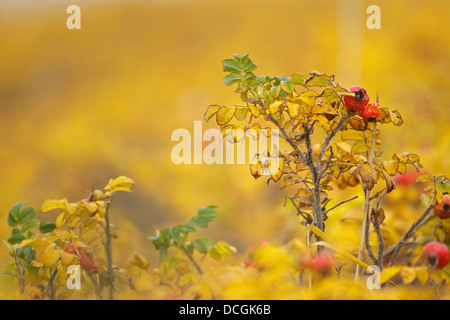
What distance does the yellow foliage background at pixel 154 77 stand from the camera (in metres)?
1.71

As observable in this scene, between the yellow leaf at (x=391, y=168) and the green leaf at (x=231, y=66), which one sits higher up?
the green leaf at (x=231, y=66)

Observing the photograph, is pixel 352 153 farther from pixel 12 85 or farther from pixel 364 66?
pixel 12 85

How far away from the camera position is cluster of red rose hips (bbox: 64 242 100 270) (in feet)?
2.11

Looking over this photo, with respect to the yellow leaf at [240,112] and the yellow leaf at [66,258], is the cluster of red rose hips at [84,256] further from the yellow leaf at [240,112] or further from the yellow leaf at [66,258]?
the yellow leaf at [240,112]

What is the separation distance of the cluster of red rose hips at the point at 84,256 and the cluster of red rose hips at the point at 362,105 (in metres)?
0.38

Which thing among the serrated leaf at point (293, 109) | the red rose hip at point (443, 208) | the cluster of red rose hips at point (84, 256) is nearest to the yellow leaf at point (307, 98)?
the serrated leaf at point (293, 109)

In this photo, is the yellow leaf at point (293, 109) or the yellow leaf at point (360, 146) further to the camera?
the yellow leaf at point (360, 146)

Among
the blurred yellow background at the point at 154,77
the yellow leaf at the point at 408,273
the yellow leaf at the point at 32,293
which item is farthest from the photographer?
the blurred yellow background at the point at 154,77

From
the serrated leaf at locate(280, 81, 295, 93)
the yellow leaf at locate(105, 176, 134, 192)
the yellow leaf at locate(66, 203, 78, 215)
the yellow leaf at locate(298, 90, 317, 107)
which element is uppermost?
the serrated leaf at locate(280, 81, 295, 93)

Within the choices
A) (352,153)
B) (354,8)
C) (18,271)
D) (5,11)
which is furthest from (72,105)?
(352,153)

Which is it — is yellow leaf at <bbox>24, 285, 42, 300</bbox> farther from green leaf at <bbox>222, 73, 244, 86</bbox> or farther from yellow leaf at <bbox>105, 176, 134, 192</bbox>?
green leaf at <bbox>222, 73, 244, 86</bbox>

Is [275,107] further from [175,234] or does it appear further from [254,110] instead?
[175,234]

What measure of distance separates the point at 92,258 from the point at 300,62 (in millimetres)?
1399

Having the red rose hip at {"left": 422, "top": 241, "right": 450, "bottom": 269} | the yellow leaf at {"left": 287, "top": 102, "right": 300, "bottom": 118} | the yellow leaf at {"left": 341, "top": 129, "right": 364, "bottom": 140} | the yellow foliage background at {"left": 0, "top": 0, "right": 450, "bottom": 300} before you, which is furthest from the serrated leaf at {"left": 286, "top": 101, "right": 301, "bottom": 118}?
the yellow foliage background at {"left": 0, "top": 0, "right": 450, "bottom": 300}
